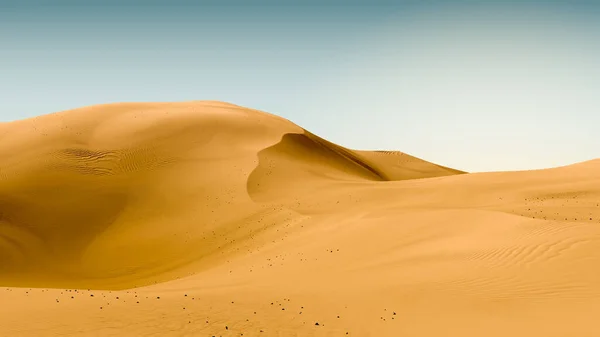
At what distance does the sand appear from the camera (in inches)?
326

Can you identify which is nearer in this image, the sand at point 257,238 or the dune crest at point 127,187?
the sand at point 257,238

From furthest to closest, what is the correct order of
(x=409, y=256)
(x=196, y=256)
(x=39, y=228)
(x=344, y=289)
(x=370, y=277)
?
(x=39, y=228) < (x=196, y=256) < (x=409, y=256) < (x=370, y=277) < (x=344, y=289)

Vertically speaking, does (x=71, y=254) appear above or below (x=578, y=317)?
above

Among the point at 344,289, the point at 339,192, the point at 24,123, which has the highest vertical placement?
the point at 24,123

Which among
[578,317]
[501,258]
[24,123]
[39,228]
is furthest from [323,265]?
[24,123]

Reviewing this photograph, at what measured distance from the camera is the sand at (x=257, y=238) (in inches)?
326

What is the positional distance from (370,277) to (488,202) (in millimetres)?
10141

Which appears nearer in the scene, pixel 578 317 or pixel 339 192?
pixel 578 317

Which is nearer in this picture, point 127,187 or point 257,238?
point 257,238

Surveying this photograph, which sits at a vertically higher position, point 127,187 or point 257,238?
point 127,187

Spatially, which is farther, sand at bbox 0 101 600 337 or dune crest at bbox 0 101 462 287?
dune crest at bbox 0 101 462 287

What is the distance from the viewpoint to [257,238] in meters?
18.3

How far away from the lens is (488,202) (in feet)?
62.3

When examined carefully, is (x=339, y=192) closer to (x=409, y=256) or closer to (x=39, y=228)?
(x=409, y=256)
